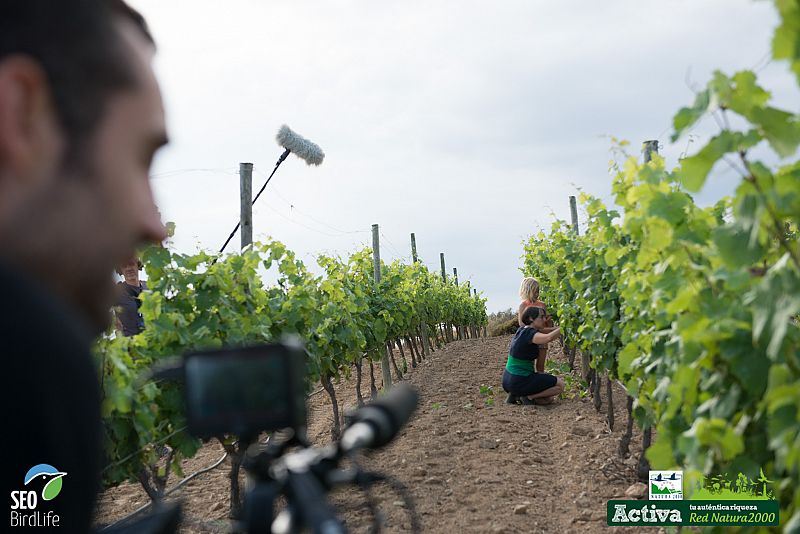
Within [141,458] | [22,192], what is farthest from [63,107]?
[141,458]

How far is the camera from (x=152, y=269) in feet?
18.2

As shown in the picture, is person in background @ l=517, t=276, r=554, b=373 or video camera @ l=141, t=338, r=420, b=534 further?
person in background @ l=517, t=276, r=554, b=373

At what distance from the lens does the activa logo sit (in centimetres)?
58

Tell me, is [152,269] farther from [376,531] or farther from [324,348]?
[376,531]

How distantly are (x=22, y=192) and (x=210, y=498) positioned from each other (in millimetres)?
6756

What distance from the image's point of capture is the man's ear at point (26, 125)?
57 centimetres

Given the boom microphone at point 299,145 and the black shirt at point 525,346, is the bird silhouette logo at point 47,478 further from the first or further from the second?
the black shirt at point 525,346

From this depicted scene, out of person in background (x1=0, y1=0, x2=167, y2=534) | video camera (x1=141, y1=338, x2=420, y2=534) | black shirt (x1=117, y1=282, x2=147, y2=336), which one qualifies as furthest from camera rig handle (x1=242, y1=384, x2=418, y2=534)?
black shirt (x1=117, y1=282, x2=147, y2=336)

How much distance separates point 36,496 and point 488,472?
6.47 meters

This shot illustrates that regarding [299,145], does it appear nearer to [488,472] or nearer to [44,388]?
[488,472]

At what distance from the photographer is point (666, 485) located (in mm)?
4195

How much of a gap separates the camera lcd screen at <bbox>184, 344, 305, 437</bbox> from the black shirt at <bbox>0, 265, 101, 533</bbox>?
0.29 m

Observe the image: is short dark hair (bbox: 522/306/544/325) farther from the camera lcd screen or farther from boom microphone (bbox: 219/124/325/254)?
the camera lcd screen

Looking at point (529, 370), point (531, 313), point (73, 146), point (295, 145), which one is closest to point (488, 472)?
point (529, 370)
